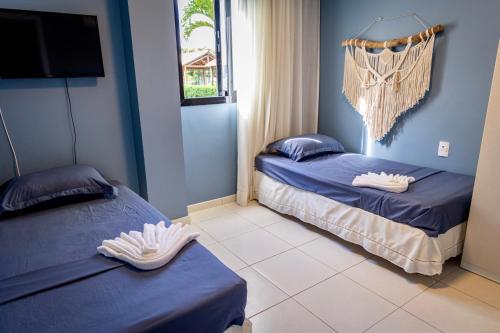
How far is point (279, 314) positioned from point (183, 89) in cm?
209

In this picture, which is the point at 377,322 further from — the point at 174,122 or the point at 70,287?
the point at 174,122

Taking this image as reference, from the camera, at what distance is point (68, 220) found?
186cm

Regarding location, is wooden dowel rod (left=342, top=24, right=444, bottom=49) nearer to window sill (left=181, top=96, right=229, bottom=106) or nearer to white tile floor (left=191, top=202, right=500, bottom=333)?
window sill (left=181, top=96, right=229, bottom=106)

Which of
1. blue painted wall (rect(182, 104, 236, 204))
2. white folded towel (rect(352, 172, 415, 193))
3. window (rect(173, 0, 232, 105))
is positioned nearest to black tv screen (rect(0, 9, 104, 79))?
window (rect(173, 0, 232, 105))

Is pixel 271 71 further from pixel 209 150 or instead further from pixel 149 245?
pixel 149 245

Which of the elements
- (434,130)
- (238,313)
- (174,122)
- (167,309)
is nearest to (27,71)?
(174,122)

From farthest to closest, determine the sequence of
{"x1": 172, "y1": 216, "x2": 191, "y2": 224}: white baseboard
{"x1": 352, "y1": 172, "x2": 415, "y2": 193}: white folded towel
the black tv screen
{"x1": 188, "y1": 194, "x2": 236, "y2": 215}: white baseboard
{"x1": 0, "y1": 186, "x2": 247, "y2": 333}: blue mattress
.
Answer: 1. {"x1": 188, "y1": 194, "x2": 236, "y2": 215}: white baseboard
2. {"x1": 172, "y1": 216, "x2": 191, "y2": 224}: white baseboard
3. {"x1": 352, "y1": 172, "x2": 415, "y2": 193}: white folded towel
4. the black tv screen
5. {"x1": 0, "y1": 186, "x2": 247, "y2": 333}: blue mattress

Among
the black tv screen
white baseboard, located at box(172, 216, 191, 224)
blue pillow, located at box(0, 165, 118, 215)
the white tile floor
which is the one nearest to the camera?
the white tile floor

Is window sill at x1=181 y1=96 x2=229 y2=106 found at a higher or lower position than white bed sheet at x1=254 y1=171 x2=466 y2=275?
higher

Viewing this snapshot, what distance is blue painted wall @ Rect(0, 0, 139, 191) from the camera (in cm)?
224

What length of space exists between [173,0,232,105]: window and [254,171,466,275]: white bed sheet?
1189mm

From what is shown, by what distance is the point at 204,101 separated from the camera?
3.08 metres

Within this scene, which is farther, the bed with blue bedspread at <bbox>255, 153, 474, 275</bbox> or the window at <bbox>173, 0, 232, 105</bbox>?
the window at <bbox>173, 0, 232, 105</bbox>

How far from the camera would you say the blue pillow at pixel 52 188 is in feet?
6.37
